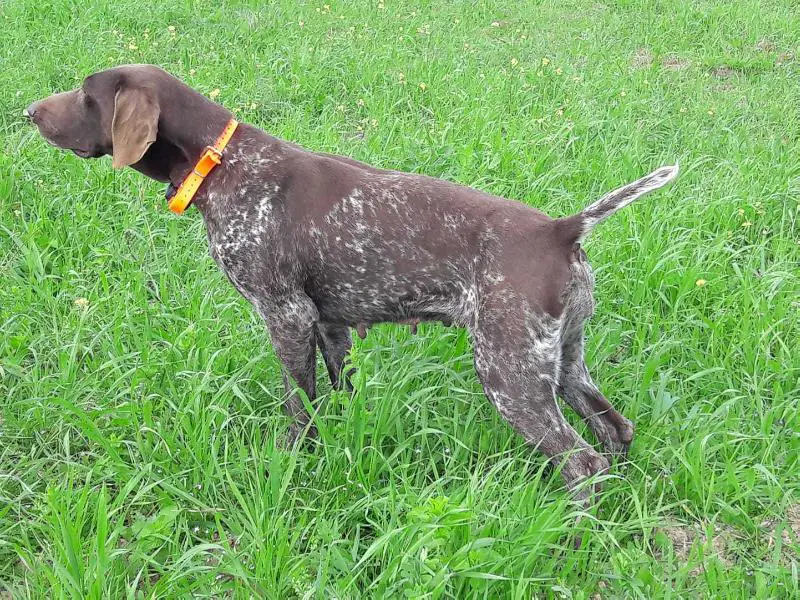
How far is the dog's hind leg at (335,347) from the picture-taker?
3.96 meters

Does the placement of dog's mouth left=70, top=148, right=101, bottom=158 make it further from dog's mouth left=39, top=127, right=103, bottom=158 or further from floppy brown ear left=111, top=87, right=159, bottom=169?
floppy brown ear left=111, top=87, right=159, bottom=169

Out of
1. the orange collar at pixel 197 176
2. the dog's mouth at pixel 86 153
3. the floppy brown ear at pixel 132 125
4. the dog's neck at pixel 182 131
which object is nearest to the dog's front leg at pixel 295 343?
the orange collar at pixel 197 176

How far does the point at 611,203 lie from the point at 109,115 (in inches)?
86.2

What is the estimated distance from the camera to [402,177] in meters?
3.53

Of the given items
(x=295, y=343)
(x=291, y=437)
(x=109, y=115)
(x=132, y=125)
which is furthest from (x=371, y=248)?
(x=109, y=115)

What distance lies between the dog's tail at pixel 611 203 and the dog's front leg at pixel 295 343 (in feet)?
4.01

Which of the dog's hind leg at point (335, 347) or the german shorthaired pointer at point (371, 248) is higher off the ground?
the german shorthaired pointer at point (371, 248)

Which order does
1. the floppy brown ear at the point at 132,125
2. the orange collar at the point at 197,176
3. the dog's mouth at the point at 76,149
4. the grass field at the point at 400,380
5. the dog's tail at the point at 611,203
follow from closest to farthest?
1. the grass field at the point at 400,380
2. the dog's tail at the point at 611,203
3. the floppy brown ear at the point at 132,125
4. the orange collar at the point at 197,176
5. the dog's mouth at the point at 76,149

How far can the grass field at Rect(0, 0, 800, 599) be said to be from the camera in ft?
9.20

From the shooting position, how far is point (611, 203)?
3.06 m

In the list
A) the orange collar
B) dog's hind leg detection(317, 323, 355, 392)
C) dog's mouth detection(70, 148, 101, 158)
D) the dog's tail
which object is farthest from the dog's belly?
dog's mouth detection(70, 148, 101, 158)

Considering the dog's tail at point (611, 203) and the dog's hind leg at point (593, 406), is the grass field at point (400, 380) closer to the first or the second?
the dog's hind leg at point (593, 406)

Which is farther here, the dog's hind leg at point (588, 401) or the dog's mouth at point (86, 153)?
the dog's mouth at point (86, 153)

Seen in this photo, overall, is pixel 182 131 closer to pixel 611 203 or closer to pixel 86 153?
pixel 86 153
